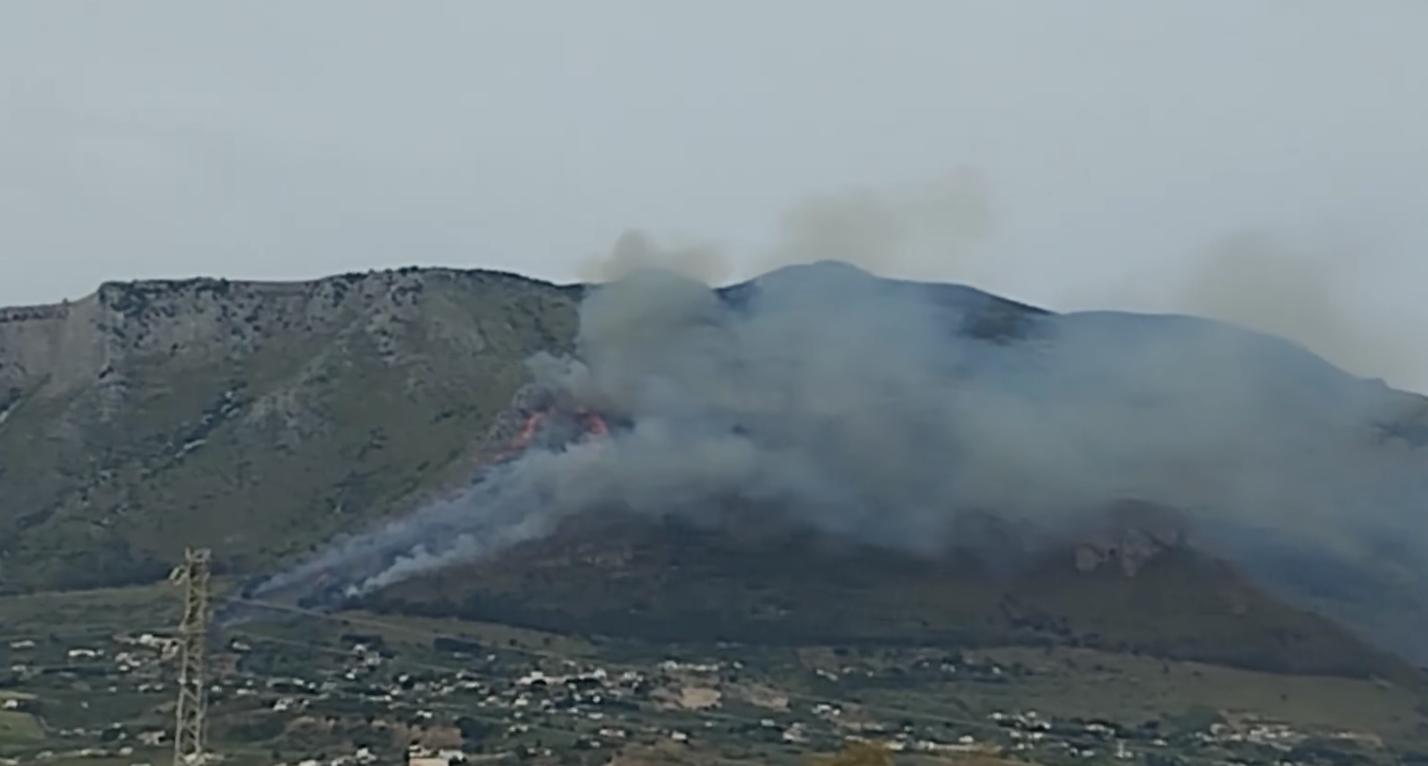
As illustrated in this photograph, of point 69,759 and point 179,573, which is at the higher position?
point 179,573

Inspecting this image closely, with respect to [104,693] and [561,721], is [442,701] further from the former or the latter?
[104,693]

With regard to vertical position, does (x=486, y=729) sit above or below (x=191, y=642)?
below

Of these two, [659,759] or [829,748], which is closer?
[659,759]

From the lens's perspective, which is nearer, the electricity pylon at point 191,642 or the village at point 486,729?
the electricity pylon at point 191,642

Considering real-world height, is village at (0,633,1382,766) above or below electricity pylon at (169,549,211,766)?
below

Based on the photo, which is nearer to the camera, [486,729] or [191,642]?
[191,642]

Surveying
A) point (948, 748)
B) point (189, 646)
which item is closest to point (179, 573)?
point (189, 646)

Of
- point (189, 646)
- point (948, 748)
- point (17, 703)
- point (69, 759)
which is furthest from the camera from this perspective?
point (17, 703)

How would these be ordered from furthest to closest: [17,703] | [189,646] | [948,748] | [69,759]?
[17,703]
[948,748]
[69,759]
[189,646]

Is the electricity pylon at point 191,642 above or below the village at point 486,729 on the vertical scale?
above

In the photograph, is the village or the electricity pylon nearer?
the electricity pylon
